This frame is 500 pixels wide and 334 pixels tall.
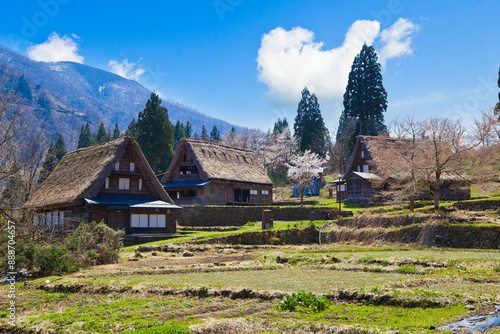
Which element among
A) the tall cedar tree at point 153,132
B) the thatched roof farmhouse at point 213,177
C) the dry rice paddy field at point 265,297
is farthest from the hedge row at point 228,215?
the dry rice paddy field at point 265,297

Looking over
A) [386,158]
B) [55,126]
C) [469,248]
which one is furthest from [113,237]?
[55,126]

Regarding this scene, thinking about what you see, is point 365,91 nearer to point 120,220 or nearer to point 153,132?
point 153,132

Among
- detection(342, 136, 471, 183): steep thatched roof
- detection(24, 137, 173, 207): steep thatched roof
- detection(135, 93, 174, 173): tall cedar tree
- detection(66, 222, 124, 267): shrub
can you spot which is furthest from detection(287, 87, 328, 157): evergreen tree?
detection(66, 222, 124, 267): shrub

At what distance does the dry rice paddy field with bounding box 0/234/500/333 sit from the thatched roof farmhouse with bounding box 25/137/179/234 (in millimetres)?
15109

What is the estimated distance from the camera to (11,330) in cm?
997

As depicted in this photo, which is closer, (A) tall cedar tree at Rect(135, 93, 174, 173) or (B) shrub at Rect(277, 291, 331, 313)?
(B) shrub at Rect(277, 291, 331, 313)

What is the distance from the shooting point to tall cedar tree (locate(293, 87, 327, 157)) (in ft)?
234

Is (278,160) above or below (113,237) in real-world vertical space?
above

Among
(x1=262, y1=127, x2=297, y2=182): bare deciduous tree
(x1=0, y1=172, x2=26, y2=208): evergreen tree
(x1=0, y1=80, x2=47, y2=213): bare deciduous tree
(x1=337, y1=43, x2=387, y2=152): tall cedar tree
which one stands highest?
(x1=337, y1=43, x2=387, y2=152): tall cedar tree

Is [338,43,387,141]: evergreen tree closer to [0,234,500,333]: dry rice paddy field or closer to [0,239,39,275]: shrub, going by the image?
[0,234,500,333]: dry rice paddy field

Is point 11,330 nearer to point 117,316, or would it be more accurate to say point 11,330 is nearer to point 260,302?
point 117,316

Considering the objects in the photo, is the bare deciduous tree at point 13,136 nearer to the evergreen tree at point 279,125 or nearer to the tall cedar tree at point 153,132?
the tall cedar tree at point 153,132

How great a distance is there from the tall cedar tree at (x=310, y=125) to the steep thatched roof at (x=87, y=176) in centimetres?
3743

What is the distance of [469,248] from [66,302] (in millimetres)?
18703
